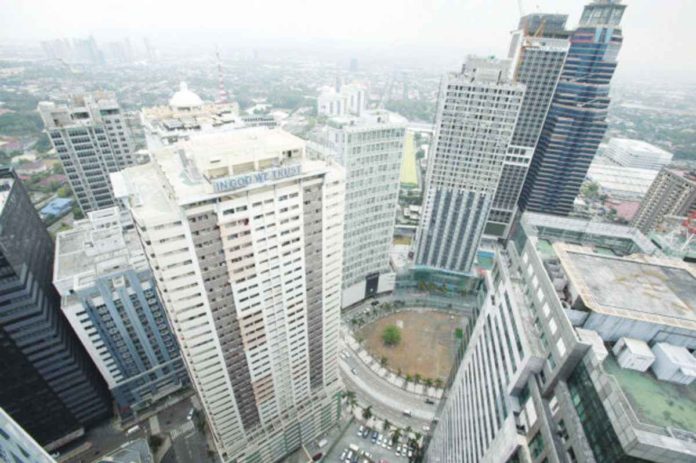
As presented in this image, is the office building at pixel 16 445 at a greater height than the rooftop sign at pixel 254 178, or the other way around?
the rooftop sign at pixel 254 178

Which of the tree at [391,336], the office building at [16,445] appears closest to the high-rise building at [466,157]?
the tree at [391,336]

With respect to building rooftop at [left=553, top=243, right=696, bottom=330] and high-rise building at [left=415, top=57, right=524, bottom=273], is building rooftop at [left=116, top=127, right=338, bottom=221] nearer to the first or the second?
building rooftop at [left=553, top=243, right=696, bottom=330]

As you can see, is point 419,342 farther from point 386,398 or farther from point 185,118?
point 185,118

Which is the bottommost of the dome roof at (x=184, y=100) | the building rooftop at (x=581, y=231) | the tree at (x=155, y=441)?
the tree at (x=155, y=441)

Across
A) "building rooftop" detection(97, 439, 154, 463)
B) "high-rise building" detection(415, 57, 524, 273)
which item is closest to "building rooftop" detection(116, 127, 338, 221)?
"building rooftop" detection(97, 439, 154, 463)

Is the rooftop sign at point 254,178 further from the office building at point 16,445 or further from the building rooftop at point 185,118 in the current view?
the building rooftop at point 185,118

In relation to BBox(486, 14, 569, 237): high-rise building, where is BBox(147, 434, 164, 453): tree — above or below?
below
